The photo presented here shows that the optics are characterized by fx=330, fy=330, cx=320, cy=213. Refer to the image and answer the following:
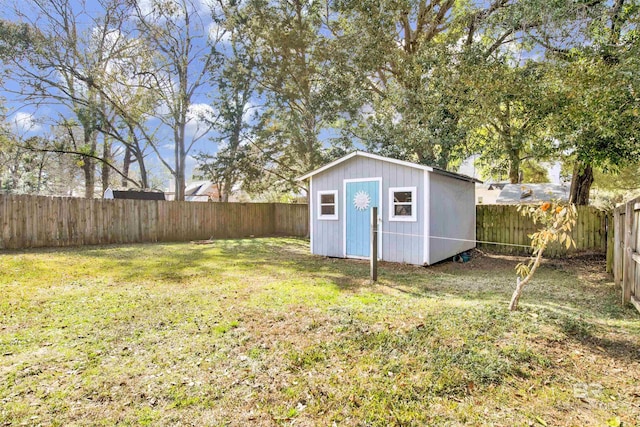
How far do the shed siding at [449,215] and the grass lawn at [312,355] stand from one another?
83.8 inches

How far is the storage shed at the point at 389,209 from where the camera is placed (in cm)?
727

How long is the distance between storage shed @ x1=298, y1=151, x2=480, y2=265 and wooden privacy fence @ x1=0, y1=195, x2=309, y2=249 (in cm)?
633

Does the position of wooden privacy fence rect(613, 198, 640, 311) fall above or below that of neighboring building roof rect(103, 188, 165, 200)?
below

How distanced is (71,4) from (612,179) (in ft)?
85.6

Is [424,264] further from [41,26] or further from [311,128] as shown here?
[41,26]

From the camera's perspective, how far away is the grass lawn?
83.6 inches

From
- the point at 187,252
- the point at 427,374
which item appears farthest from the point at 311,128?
the point at 427,374

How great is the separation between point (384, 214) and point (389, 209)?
176 millimetres

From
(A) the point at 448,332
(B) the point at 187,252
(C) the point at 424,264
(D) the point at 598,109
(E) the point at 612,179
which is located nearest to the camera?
(A) the point at 448,332

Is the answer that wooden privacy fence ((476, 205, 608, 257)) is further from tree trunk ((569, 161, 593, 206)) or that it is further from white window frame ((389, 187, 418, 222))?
white window frame ((389, 187, 418, 222))

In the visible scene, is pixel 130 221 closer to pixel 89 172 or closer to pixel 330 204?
pixel 330 204

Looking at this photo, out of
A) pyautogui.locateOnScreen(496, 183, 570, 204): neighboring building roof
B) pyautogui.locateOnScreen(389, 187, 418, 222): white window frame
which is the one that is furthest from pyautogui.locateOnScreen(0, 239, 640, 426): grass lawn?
pyautogui.locateOnScreen(496, 183, 570, 204): neighboring building roof

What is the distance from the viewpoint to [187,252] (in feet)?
31.0

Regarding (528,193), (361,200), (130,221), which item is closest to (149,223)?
(130,221)
